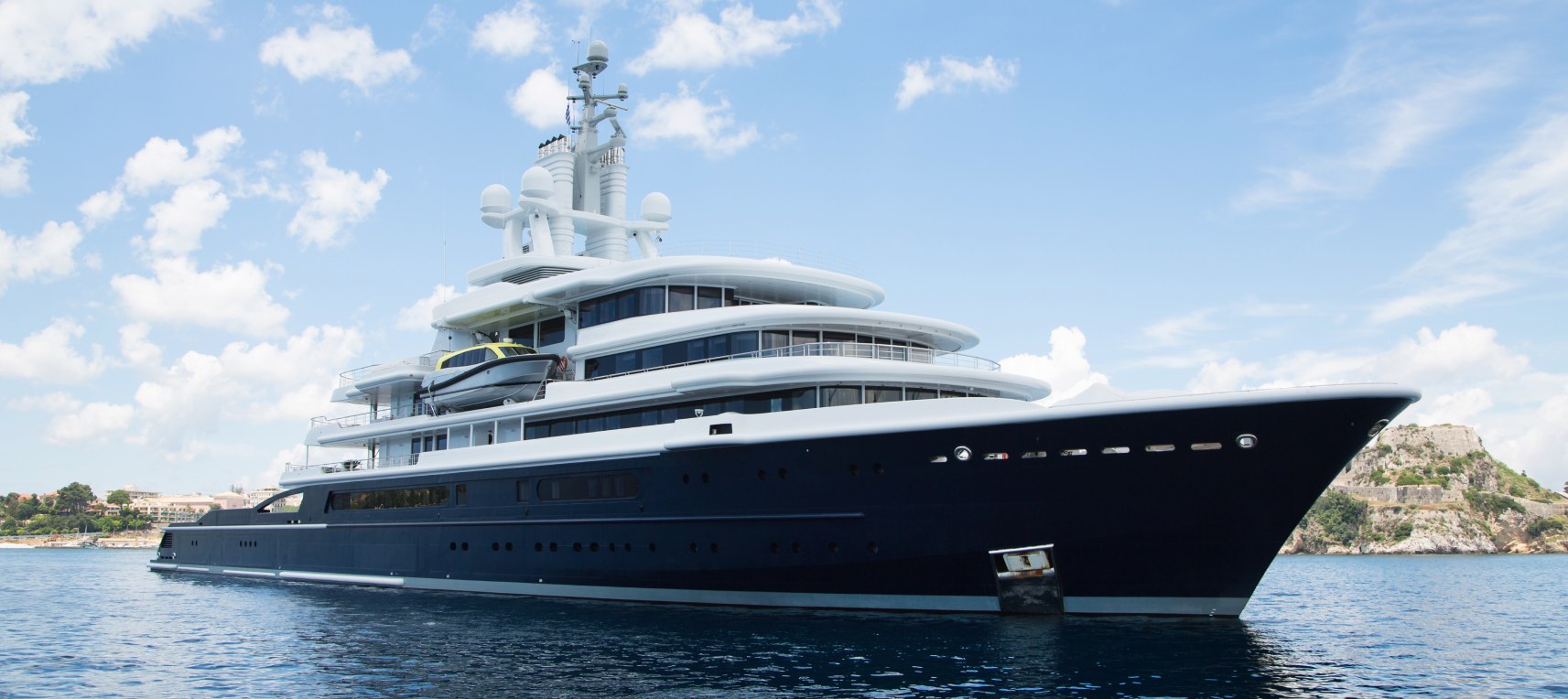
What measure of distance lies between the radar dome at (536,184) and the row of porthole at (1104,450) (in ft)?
53.7

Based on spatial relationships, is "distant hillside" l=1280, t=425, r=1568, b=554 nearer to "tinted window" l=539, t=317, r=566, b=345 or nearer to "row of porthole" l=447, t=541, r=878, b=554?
"tinted window" l=539, t=317, r=566, b=345

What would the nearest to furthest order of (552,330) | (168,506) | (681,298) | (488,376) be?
1. (681,298)
2. (488,376)
3. (552,330)
4. (168,506)

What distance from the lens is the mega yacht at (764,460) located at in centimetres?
1733

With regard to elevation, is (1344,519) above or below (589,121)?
below

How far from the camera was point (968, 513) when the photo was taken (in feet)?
60.3

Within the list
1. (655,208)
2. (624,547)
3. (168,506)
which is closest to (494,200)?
(655,208)

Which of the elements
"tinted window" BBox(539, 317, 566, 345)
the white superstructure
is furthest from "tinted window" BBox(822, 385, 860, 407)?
"tinted window" BBox(539, 317, 566, 345)

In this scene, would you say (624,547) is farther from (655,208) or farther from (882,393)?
(655,208)

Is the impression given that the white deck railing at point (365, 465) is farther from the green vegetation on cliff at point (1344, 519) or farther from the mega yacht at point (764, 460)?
the green vegetation on cliff at point (1344, 519)

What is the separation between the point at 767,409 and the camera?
21.3m

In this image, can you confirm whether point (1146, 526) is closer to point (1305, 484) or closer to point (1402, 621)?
point (1305, 484)

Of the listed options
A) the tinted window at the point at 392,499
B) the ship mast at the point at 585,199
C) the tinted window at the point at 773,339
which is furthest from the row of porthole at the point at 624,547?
the ship mast at the point at 585,199

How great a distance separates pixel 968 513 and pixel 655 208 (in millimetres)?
16912

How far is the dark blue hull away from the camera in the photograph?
17016mm
